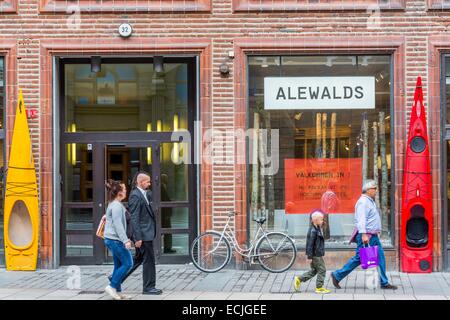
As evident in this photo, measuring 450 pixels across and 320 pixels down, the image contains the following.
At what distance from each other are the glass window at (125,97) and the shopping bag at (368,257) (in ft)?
14.5

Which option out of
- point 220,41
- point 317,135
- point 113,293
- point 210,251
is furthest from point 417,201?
point 113,293

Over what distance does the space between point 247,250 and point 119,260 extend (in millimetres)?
3225

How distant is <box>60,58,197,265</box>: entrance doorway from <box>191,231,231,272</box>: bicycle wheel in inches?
29.4

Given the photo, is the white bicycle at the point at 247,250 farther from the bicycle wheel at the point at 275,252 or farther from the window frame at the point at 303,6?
the window frame at the point at 303,6

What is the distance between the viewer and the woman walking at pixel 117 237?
975cm

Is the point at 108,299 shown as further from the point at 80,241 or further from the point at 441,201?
the point at 441,201

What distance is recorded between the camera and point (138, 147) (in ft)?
43.8

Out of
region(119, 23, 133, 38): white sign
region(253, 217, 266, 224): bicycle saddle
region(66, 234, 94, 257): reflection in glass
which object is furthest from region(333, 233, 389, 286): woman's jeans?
region(119, 23, 133, 38): white sign

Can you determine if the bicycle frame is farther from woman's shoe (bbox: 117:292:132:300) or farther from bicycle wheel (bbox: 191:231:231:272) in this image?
woman's shoe (bbox: 117:292:132:300)

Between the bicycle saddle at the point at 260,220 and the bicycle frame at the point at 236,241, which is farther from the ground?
the bicycle saddle at the point at 260,220

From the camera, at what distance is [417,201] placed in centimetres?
1212

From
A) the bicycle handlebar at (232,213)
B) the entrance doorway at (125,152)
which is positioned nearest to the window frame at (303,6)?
the entrance doorway at (125,152)

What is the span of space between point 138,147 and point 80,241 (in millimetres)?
1992
